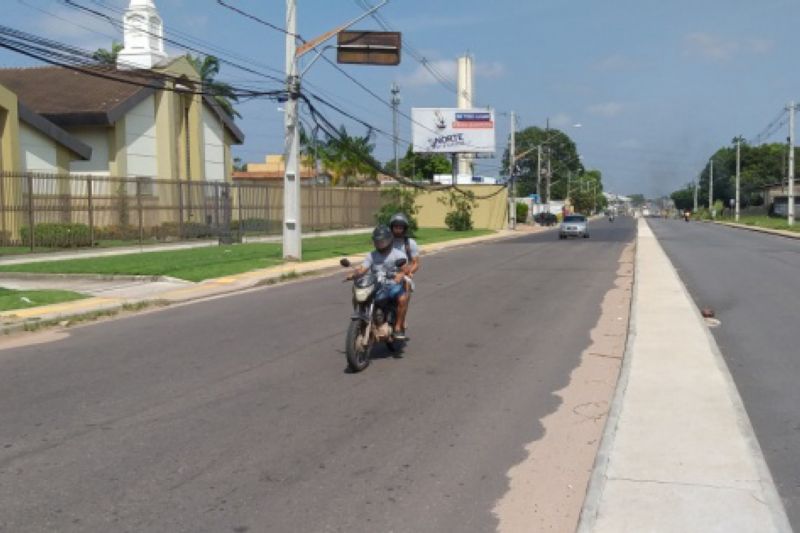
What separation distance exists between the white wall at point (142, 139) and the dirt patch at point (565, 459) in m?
30.2

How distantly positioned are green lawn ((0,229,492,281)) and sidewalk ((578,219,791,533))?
42.1ft

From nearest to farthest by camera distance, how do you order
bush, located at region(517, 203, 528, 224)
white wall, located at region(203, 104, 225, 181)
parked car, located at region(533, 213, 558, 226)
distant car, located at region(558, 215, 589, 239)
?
white wall, located at region(203, 104, 225, 181)
distant car, located at region(558, 215, 589, 239)
bush, located at region(517, 203, 528, 224)
parked car, located at region(533, 213, 558, 226)

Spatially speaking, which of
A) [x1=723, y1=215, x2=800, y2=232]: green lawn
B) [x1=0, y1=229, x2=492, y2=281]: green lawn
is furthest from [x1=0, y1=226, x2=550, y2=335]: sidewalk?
[x1=723, y1=215, x2=800, y2=232]: green lawn

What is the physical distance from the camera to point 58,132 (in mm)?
30438

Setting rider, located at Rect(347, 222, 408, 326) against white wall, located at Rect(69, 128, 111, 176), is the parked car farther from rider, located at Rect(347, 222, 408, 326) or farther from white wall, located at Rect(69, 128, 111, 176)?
rider, located at Rect(347, 222, 408, 326)

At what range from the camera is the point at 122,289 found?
16688 millimetres

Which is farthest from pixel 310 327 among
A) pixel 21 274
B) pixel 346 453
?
pixel 21 274

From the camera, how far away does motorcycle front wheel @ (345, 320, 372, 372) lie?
821cm

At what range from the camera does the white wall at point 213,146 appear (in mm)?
42219

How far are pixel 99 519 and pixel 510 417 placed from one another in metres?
3.47

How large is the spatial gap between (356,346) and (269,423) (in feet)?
6.42

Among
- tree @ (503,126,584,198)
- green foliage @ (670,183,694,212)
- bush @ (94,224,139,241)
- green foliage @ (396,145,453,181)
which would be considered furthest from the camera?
green foliage @ (670,183,694,212)

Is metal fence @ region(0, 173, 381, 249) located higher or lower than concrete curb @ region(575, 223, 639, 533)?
higher

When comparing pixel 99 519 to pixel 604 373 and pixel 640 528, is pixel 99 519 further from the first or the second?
pixel 604 373
